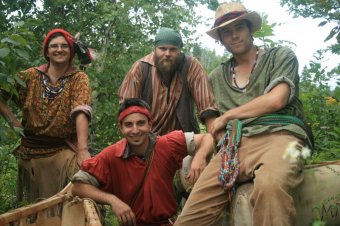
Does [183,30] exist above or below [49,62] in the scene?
above

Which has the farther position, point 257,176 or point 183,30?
point 183,30

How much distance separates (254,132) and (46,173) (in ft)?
6.65

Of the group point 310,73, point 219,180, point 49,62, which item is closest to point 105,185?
point 219,180

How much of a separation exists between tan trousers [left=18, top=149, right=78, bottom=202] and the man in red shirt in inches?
33.8

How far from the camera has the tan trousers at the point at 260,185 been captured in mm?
2779

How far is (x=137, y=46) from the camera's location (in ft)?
A: 23.4

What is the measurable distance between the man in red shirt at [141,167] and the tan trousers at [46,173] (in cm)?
86

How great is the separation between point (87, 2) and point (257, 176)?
17.0ft

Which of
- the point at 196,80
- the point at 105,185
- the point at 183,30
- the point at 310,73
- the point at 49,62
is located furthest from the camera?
the point at 183,30

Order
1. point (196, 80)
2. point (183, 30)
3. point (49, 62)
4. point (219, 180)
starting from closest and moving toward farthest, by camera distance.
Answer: point (219, 180) < point (196, 80) < point (49, 62) < point (183, 30)

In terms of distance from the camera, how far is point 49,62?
442cm

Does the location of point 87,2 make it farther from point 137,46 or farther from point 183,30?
point 183,30

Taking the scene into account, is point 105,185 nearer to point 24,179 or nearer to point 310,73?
point 24,179

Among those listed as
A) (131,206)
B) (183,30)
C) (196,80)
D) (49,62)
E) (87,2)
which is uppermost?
(87,2)
